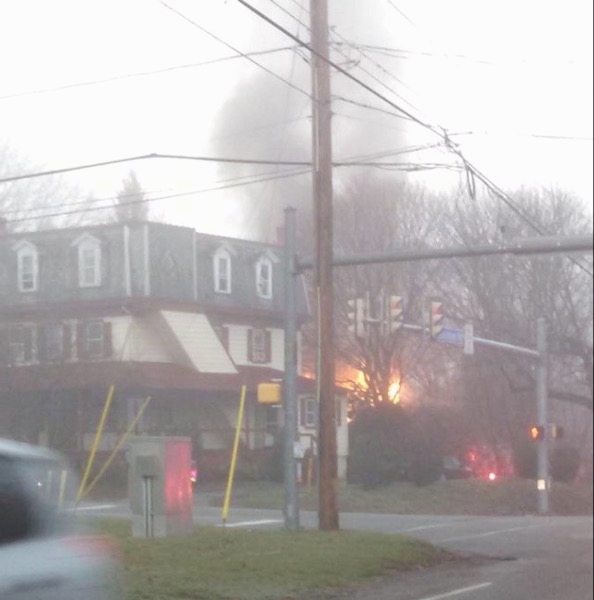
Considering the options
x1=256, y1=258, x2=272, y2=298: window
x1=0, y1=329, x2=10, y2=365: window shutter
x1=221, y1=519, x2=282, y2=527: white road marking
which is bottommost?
x1=221, y1=519, x2=282, y2=527: white road marking

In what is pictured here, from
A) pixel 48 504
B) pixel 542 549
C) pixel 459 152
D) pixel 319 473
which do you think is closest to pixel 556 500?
pixel 542 549


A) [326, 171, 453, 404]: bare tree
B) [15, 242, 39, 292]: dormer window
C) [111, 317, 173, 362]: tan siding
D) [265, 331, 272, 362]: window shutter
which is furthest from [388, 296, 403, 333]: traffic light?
[15, 242, 39, 292]: dormer window

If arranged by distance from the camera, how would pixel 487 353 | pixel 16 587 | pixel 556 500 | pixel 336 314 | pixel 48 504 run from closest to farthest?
1. pixel 16 587
2. pixel 48 504
3. pixel 556 500
4. pixel 487 353
5. pixel 336 314

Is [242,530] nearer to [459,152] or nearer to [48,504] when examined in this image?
[459,152]

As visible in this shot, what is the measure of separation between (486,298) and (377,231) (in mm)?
2522

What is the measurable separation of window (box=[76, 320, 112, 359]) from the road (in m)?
2.10

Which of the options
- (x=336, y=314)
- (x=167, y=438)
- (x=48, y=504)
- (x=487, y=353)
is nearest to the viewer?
(x=48, y=504)

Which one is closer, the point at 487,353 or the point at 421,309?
the point at 487,353

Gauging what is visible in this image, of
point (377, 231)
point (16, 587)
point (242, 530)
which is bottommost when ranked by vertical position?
point (242, 530)

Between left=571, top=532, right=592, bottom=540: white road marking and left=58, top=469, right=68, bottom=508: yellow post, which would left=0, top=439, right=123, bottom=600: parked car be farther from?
left=571, top=532, right=592, bottom=540: white road marking

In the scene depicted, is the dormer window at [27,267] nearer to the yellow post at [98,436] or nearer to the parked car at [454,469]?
the yellow post at [98,436]

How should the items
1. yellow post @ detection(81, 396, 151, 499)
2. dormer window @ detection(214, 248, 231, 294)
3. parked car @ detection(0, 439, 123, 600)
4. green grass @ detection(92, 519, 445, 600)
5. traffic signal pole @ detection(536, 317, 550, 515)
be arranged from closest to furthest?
parked car @ detection(0, 439, 123, 600)
green grass @ detection(92, 519, 445, 600)
traffic signal pole @ detection(536, 317, 550, 515)
yellow post @ detection(81, 396, 151, 499)
dormer window @ detection(214, 248, 231, 294)

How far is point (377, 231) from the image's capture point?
23.3m

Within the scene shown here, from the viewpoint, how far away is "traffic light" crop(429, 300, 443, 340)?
65.3 ft
